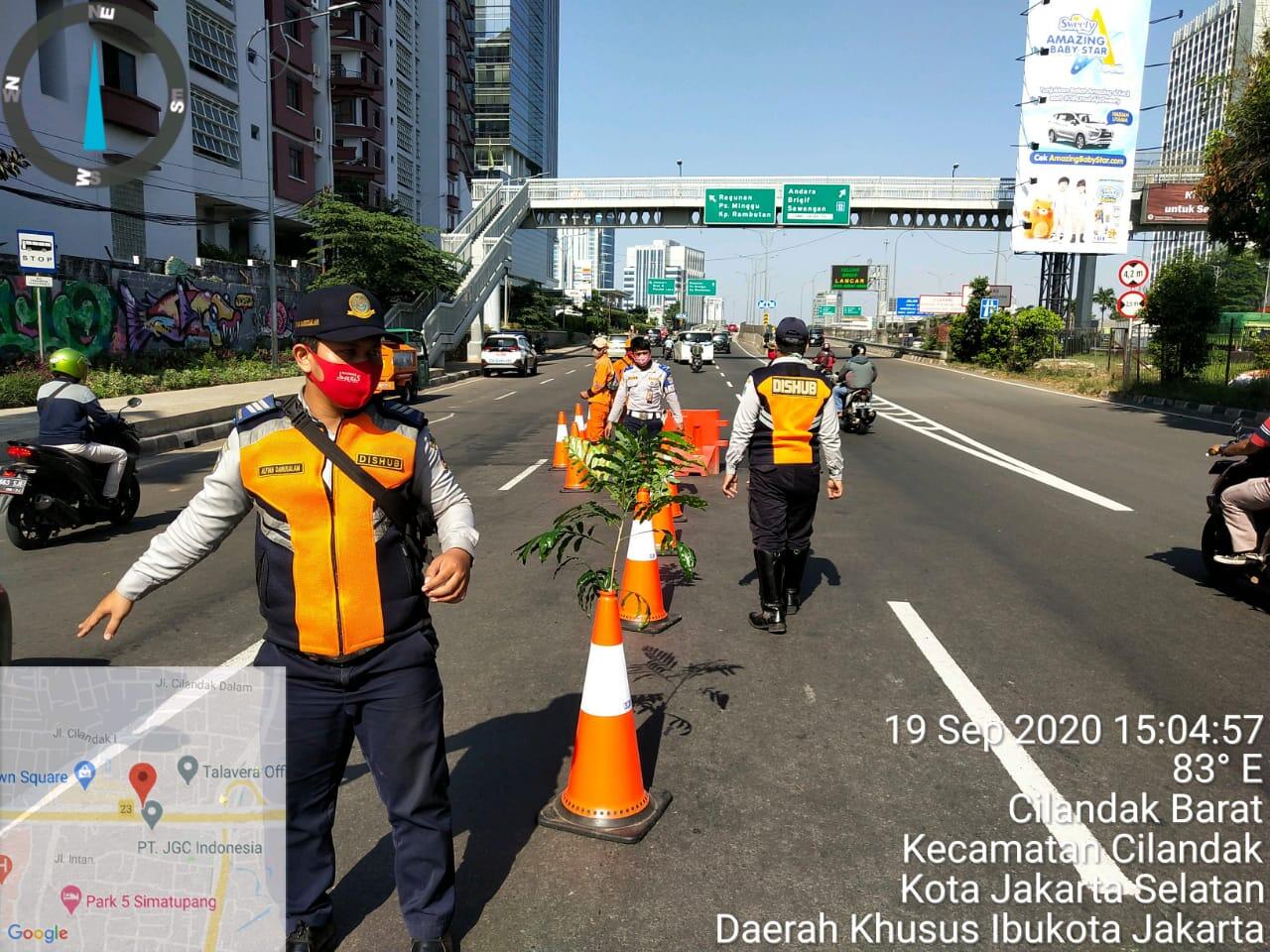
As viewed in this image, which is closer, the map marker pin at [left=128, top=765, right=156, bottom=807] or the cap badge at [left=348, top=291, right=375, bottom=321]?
the cap badge at [left=348, top=291, right=375, bottom=321]

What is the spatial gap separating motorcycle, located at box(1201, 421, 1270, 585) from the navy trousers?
5.99 metres

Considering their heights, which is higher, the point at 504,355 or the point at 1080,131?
the point at 1080,131

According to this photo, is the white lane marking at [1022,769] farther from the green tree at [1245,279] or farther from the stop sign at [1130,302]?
the green tree at [1245,279]

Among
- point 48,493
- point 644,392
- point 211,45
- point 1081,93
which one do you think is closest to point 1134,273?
point 644,392

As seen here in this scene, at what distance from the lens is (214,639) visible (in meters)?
5.58

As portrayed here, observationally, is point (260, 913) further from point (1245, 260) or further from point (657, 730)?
point (1245, 260)

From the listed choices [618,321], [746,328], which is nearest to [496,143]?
[618,321]

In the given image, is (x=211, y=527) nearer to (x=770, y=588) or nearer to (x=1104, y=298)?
(x=770, y=588)

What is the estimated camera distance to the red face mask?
2.58 metres

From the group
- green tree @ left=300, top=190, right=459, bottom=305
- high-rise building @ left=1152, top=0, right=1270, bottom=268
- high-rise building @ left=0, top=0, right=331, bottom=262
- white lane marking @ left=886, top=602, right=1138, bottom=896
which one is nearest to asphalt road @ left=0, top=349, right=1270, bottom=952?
white lane marking @ left=886, top=602, right=1138, bottom=896

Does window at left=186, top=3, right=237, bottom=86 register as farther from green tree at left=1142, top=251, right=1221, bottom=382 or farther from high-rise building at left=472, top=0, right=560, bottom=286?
high-rise building at left=472, top=0, right=560, bottom=286

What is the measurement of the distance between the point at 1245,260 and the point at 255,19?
3928 inches

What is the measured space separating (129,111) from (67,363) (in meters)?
24.0

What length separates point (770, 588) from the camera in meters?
5.90
